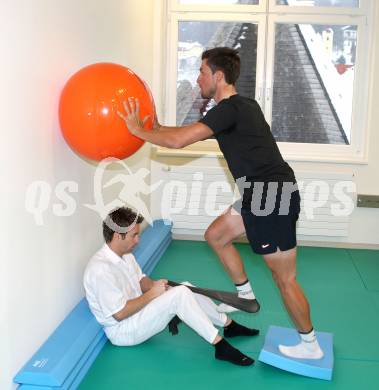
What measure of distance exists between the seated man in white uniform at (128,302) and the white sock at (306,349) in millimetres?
201

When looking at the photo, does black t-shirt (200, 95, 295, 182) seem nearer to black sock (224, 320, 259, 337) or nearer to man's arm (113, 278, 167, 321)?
man's arm (113, 278, 167, 321)

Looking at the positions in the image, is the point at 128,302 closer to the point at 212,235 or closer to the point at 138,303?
the point at 138,303

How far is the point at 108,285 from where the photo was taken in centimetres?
274

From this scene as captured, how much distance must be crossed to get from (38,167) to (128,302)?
2.58 feet

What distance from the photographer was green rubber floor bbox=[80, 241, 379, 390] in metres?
2.63

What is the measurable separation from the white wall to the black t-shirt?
0.76 meters

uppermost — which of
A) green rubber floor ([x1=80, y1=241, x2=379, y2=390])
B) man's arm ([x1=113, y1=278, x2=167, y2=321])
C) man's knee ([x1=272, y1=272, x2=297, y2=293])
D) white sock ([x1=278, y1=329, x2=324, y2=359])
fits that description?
man's knee ([x1=272, y1=272, x2=297, y2=293])

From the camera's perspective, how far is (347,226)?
5.05 metres

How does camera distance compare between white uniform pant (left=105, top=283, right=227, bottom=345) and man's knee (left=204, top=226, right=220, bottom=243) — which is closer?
white uniform pant (left=105, top=283, right=227, bottom=345)

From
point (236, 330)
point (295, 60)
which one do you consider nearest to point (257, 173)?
point (236, 330)

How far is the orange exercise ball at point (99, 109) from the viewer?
2.44 metres

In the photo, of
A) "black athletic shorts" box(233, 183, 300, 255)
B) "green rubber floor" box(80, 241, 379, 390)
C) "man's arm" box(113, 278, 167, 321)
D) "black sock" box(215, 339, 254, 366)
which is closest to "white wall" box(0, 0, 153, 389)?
"man's arm" box(113, 278, 167, 321)

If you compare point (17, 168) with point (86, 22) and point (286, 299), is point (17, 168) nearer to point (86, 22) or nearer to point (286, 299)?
point (86, 22)

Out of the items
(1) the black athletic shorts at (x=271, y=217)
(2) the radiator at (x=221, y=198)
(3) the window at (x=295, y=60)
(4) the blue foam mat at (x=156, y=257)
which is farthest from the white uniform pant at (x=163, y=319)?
(3) the window at (x=295, y=60)
